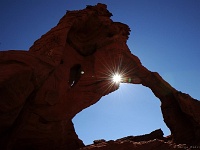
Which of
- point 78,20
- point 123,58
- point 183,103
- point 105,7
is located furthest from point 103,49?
point 183,103

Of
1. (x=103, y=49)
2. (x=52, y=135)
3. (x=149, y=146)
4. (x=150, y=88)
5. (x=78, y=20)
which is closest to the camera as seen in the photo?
(x=149, y=146)

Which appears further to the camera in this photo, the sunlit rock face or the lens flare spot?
the lens flare spot

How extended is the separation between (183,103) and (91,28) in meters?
10.1

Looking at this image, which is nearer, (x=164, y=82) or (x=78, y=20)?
(x=78, y=20)

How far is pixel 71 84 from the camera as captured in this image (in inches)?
687

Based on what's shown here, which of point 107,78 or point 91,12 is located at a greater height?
point 91,12

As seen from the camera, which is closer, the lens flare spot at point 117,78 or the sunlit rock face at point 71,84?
the sunlit rock face at point 71,84

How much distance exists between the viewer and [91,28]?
760 inches

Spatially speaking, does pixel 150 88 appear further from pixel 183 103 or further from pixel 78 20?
pixel 78 20

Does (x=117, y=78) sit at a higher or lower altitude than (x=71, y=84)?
higher

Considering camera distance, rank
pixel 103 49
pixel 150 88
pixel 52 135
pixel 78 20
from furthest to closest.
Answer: pixel 150 88
pixel 103 49
pixel 78 20
pixel 52 135

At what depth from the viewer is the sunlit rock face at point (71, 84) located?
8.88 meters

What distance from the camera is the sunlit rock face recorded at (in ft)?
29.1

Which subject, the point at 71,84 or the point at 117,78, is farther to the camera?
the point at 117,78
